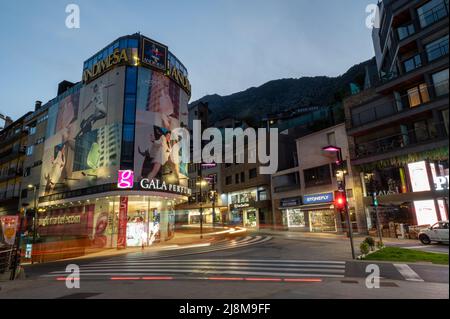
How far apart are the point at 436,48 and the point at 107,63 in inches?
1431

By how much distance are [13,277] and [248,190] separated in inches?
1543

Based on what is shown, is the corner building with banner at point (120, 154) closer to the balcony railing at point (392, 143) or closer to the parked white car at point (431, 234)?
the balcony railing at point (392, 143)

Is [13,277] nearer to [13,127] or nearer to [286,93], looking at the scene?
[13,127]

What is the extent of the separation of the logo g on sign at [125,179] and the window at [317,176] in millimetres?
22939

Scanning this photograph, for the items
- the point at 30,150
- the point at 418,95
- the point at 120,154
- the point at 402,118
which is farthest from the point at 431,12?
the point at 30,150

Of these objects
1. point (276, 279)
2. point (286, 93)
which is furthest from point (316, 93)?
point (276, 279)

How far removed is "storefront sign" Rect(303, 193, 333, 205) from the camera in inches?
1377

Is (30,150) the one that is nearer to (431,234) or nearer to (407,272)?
(407,272)

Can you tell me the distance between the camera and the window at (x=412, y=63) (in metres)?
27.8

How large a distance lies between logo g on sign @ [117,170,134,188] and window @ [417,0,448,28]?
3342 cm

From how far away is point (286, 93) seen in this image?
15062cm

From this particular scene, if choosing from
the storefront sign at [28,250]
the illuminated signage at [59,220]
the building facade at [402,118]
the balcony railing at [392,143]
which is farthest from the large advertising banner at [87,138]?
the building facade at [402,118]

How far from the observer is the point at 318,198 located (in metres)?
36.3
